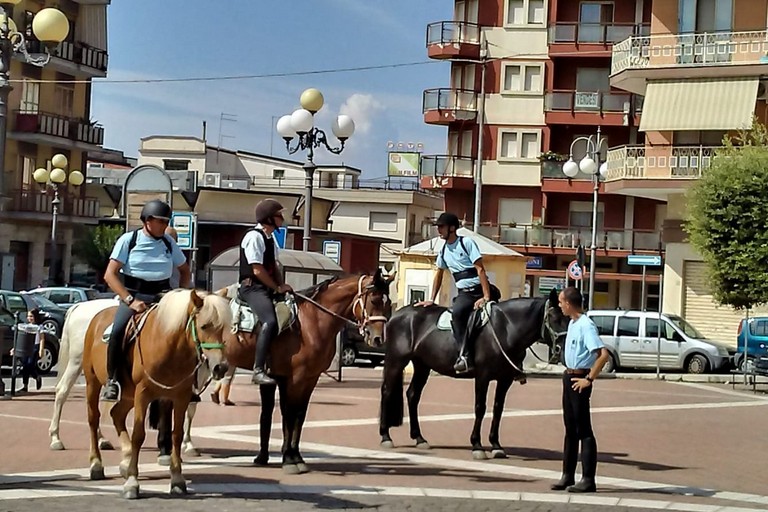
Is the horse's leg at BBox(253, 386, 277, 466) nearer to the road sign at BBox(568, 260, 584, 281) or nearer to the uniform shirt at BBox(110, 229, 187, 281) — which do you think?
the uniform shirt at BBox(110, 229, 187, 281)

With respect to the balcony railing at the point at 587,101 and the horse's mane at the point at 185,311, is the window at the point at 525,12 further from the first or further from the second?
the horse's mane at the point at 185,311

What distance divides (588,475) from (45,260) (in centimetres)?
5630

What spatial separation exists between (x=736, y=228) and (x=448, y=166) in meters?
34.2

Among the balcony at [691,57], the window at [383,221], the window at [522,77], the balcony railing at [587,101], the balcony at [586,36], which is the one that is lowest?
the window at [383,221]

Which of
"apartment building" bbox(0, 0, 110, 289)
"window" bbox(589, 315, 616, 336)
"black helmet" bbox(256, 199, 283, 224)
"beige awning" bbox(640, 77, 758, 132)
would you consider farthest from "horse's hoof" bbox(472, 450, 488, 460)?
"apartment building" bbox(0, 0, 110, 289)

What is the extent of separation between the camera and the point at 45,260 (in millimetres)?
66062

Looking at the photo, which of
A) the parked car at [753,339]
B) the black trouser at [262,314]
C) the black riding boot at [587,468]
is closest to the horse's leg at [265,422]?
the black trouser at [262,314]

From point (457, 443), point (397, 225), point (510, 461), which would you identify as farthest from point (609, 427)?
point (397, 225)

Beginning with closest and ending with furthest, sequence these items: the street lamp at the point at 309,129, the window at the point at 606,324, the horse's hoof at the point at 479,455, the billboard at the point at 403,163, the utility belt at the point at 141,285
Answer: the utility belt at the point at 141,285, the horse's hoof at the point at 479,455, the street lamp at the point at 309,129, the window at the point at 606,324, the billboard at the point at 403,163

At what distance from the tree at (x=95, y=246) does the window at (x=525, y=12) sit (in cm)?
2312

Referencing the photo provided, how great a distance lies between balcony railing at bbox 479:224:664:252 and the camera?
6088 centimetres

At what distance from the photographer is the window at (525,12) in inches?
2530

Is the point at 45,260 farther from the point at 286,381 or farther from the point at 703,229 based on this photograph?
the point at 286,381

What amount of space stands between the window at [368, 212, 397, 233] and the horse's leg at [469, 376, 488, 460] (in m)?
64.3
